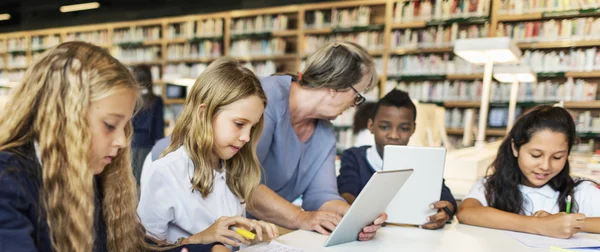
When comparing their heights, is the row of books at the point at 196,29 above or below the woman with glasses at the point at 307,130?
above

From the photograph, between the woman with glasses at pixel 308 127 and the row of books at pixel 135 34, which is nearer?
the woman with glasses at pixel 308 127

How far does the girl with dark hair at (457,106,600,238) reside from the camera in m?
1.62

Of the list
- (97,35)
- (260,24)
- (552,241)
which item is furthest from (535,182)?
(97,35)

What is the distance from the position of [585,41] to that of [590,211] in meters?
3.76

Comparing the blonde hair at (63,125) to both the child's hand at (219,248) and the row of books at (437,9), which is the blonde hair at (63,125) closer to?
the child's hand at (219,248)

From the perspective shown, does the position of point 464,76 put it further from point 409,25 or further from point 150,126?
point 150,126

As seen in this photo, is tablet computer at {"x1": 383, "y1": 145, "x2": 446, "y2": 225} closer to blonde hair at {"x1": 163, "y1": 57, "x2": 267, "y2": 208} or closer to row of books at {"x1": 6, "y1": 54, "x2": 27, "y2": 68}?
blonde hair at {"x1": 163, "y1": 57, "x2": 267, "y2": 208}

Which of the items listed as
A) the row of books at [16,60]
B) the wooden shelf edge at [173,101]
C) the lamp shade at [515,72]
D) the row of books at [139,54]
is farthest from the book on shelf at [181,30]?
the lamp shade at [515,72]

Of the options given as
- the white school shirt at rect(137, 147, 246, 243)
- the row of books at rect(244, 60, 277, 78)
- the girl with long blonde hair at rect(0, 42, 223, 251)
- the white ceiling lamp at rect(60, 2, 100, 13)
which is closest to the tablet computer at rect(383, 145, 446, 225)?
the white school shirt at rect(137, 147, 246, 243)

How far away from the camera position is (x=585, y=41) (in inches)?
187

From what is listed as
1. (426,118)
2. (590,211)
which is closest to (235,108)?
(590,211)

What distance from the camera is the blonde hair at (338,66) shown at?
1576 millimetres

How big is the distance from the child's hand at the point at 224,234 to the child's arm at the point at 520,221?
841 mm

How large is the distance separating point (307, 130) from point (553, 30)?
4141 mm
